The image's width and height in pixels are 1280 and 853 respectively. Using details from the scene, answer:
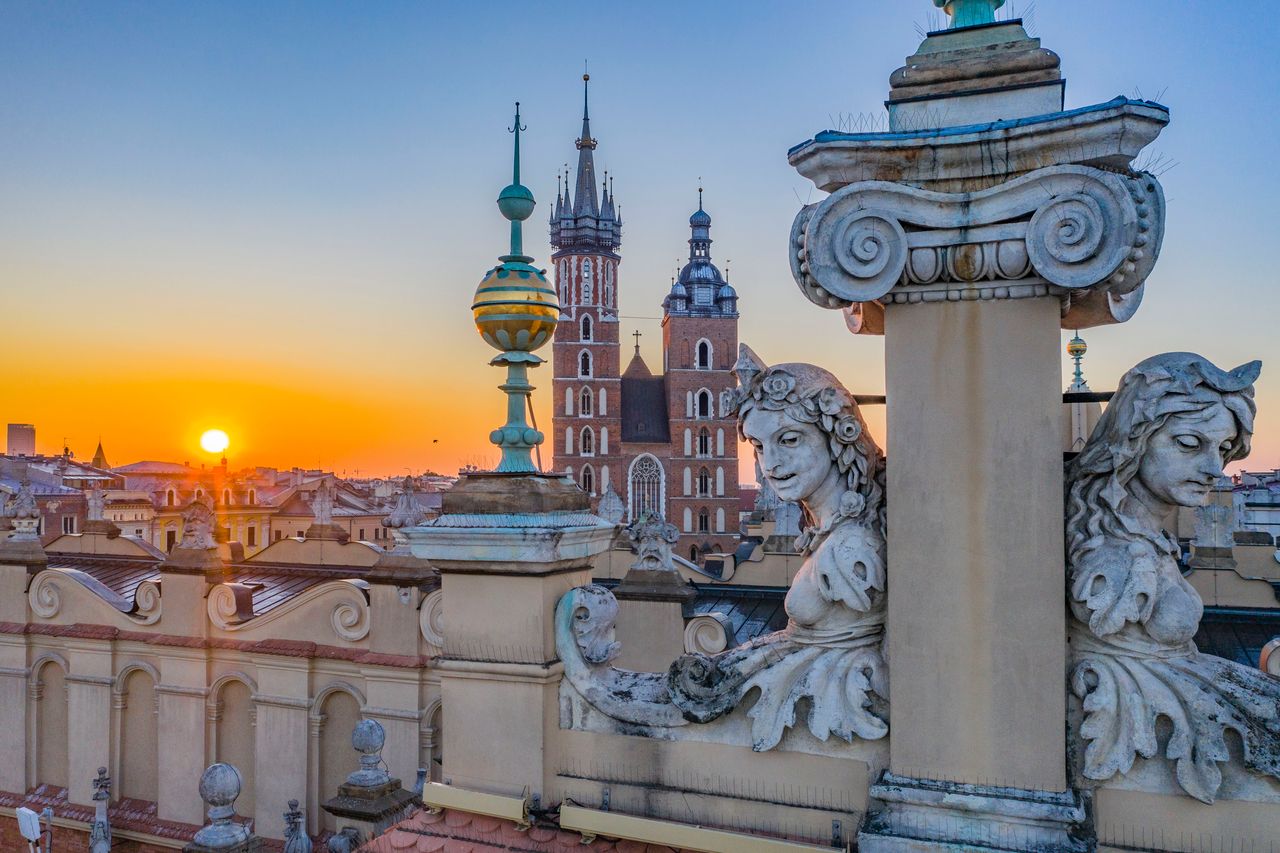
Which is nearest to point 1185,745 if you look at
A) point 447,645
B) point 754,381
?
point 754,381

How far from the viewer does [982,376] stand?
3400mm

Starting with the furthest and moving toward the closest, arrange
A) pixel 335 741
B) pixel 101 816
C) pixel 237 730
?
pixel 237 730 < pixel 335 741 < pixel 101 816

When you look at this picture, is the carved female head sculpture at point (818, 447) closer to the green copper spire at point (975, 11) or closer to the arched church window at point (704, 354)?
the green copper spire at point (975, 11)

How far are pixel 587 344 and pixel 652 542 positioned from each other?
92.7 metres

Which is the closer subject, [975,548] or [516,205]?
[975,548]

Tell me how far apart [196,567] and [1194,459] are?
12.2 m

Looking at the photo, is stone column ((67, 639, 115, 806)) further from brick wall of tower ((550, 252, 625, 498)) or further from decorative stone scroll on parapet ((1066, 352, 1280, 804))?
brick wall of tower ((550, 252, 625, 498))

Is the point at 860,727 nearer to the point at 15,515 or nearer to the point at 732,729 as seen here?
the point at 732,729

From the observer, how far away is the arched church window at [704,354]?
335 ft

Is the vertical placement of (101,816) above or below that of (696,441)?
below

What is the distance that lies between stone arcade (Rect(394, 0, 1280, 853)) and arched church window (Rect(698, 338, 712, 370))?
98.4 m

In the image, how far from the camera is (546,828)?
13.1ft

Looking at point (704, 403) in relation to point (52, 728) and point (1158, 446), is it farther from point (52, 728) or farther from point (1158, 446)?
point (1158, 446)

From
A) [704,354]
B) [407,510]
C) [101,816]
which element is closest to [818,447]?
[407,510]
